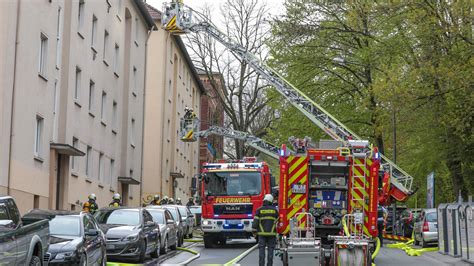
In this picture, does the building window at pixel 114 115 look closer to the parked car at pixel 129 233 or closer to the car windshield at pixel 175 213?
the car windshield at pixel 175 213

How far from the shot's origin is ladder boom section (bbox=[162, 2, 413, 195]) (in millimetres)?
29562

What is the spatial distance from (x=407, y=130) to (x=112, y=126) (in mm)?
14133

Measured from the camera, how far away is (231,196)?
25.4m

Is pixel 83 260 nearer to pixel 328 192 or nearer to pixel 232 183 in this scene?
pixel 328 192

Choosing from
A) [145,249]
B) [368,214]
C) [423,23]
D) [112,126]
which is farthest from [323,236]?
[112,126]

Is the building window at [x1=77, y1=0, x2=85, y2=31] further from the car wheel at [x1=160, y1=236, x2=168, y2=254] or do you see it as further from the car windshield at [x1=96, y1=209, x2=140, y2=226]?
the car windshield at [x1=96, y1=209, x2=140, y2=226]

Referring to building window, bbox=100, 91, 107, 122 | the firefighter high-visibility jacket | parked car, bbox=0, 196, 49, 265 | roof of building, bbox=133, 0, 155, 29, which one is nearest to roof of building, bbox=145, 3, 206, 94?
roof of building, bbox=133, 0, 155, 29

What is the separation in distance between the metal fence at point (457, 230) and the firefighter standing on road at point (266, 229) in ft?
18.8

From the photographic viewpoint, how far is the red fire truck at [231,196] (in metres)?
25.2

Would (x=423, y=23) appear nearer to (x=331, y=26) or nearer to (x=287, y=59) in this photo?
(x=331, y=26)

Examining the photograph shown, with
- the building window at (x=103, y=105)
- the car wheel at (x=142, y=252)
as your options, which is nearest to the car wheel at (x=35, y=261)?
the car wheel at (x=142, y=252)

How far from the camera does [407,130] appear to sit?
3512 centimetres

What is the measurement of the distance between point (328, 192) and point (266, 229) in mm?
2406

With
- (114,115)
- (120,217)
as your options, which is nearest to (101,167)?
(114,115)
